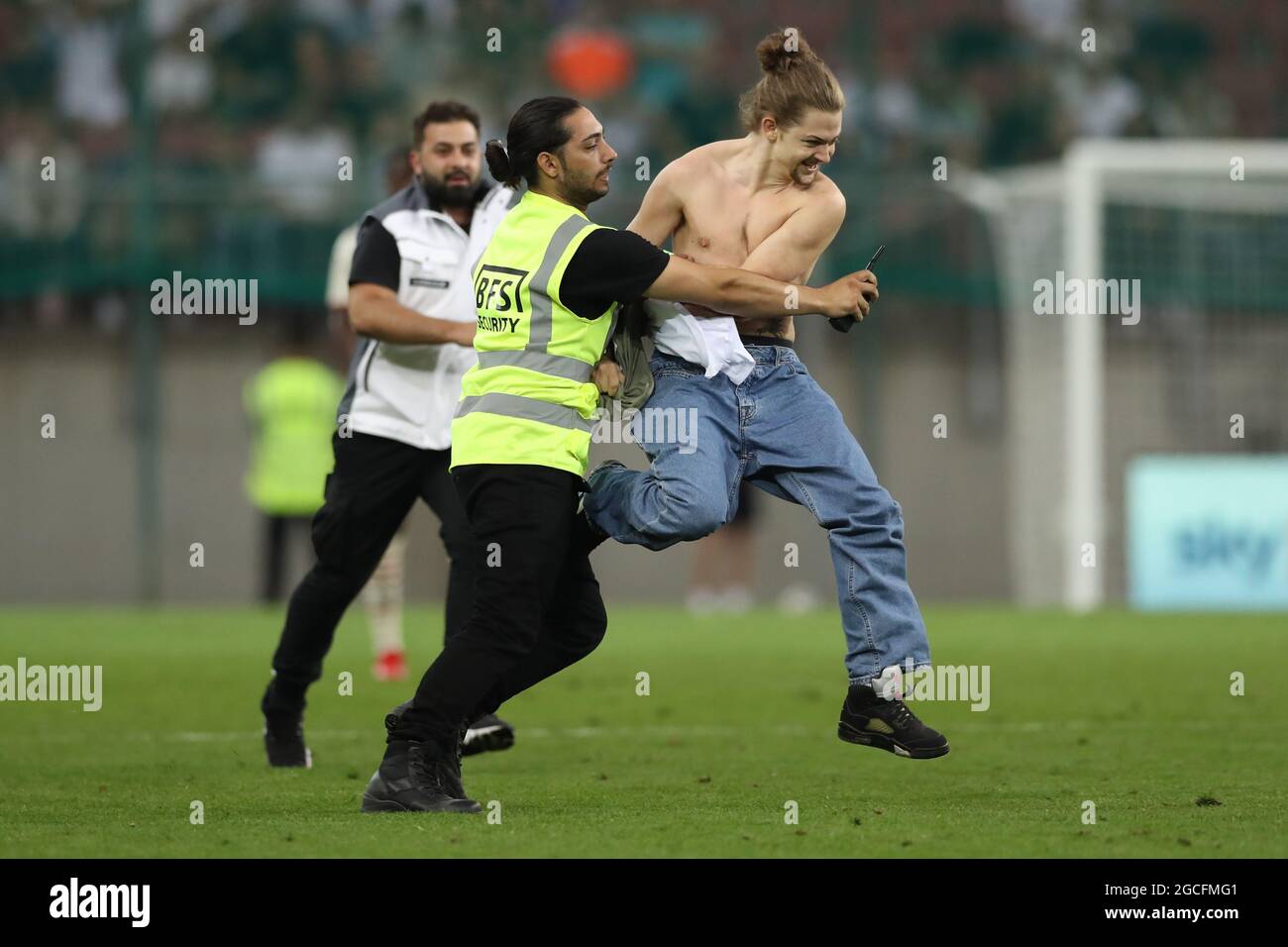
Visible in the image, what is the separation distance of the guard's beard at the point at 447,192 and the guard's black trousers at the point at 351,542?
0.95 meters

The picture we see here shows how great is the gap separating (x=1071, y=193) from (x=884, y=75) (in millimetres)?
4803

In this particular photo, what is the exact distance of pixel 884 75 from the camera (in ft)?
74.6

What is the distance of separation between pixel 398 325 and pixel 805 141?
178 centimetres

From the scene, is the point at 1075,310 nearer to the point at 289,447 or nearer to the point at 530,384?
the point at 289,447

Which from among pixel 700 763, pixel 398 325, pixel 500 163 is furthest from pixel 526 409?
pixel 700 763

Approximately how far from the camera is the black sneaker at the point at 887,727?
6.14 meters

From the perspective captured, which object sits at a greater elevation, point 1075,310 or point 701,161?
point 1075,310

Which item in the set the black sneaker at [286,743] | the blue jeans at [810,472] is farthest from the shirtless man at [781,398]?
the black sneaker at [286,743]

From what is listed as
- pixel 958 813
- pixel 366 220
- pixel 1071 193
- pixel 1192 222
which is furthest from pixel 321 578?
pixel 1192 222

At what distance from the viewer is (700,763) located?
7.49 meters

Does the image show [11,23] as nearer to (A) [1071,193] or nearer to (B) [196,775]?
(A) [1071,193]

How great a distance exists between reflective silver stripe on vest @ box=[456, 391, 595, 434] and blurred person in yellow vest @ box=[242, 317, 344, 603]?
39.4 feet

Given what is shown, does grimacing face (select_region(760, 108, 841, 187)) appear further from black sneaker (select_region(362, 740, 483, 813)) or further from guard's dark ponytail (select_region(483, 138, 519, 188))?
black sneaker (select_region(362, 740, 483, 813))
